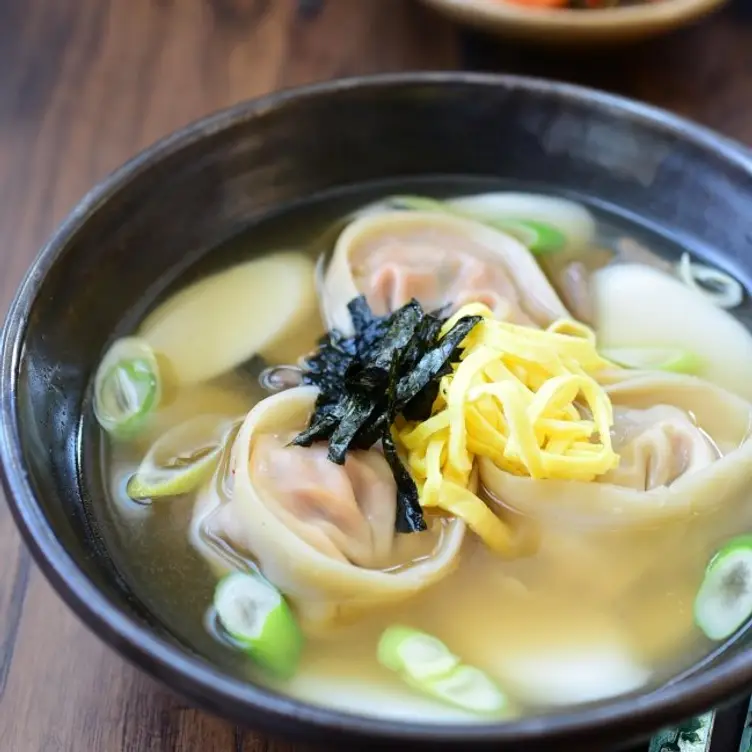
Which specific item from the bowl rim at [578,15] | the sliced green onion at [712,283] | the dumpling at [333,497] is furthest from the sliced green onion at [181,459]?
the bowl rim at [578,15]

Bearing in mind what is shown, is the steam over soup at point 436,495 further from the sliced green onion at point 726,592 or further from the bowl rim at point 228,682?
the bowl rim at point 228,682

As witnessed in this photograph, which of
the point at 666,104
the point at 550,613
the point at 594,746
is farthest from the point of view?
the point at 666,104

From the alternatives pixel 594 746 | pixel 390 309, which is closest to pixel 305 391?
pixel 390 309

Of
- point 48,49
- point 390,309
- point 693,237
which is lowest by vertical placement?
point 390,309

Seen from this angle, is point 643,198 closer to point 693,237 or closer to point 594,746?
point 693,237

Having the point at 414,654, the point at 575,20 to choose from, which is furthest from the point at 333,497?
the point at 575,20

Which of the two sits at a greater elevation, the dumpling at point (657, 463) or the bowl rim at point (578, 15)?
the bowl rim at point (578, 15)
